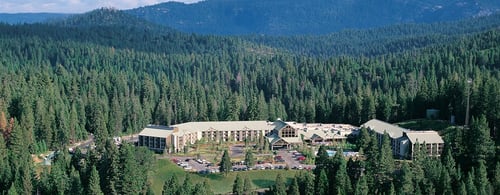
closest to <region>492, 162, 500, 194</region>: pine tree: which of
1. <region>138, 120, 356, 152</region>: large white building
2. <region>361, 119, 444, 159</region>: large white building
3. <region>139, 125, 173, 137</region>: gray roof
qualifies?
<region>361, 119, 444, 159</region>: large white building

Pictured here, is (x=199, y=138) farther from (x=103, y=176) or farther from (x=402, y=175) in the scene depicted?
(x=402, y=175)

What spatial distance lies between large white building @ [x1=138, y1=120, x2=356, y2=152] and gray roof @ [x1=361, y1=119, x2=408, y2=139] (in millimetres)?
3745

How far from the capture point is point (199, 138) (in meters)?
98.5

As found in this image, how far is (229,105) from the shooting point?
113312 millimetres

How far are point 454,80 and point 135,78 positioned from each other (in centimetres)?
7977

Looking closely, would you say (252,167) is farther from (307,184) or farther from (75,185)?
(75,185)

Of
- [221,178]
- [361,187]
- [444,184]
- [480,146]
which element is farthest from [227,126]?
[444,184]

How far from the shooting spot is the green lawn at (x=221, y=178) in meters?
72.5

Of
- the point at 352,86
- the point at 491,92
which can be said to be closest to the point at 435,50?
the point at 352,86

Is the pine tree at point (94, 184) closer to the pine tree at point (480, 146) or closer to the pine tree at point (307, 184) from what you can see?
the pine tree at point (307, 184)

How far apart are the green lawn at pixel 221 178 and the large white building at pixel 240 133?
1116cm

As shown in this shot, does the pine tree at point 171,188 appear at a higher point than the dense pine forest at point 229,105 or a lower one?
lower

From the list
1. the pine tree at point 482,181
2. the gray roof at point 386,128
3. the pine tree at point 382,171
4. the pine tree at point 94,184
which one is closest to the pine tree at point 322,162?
the pine tree at point 382,171

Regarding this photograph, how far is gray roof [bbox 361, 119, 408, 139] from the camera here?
86.2 metres
